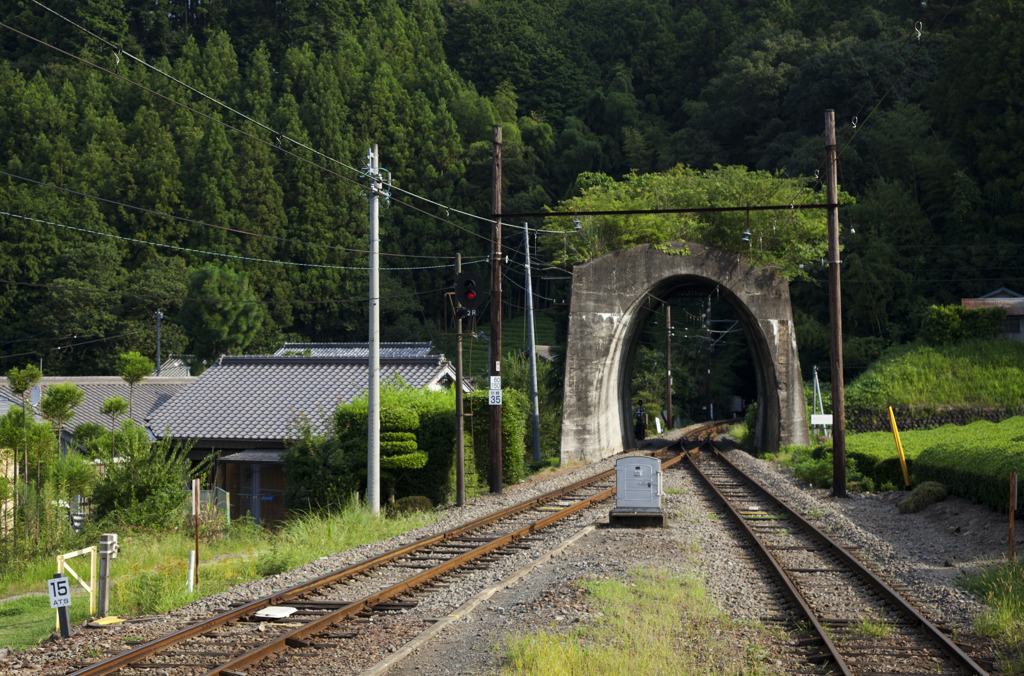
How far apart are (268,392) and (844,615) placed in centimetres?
2417

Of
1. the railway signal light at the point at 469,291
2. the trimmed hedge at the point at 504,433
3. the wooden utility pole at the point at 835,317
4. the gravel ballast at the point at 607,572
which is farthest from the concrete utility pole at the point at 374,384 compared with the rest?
the wooden utility pole at the point at 835,317

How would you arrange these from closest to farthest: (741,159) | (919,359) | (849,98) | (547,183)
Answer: (919,359) < (849,98) < (741,159) < (547,183)

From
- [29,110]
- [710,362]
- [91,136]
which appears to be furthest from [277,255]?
[710,362]

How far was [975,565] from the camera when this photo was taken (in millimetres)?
11875

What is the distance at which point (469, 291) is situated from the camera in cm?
1989

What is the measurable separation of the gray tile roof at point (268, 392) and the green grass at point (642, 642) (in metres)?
18.5

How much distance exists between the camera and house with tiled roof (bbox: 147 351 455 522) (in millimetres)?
26078

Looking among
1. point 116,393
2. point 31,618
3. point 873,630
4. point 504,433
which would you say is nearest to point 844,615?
point 873,630


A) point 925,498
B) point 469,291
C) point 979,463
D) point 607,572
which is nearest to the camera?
point 607,572

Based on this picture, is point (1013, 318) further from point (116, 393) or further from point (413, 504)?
point (116, 393)

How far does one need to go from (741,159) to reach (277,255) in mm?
42393

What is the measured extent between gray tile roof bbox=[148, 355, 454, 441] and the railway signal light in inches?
354

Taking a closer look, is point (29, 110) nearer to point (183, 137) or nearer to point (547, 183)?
point (183, 137)

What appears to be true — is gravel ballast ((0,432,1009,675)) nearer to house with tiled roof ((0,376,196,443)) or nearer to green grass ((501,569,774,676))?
green grass ((501,569,774,676))
